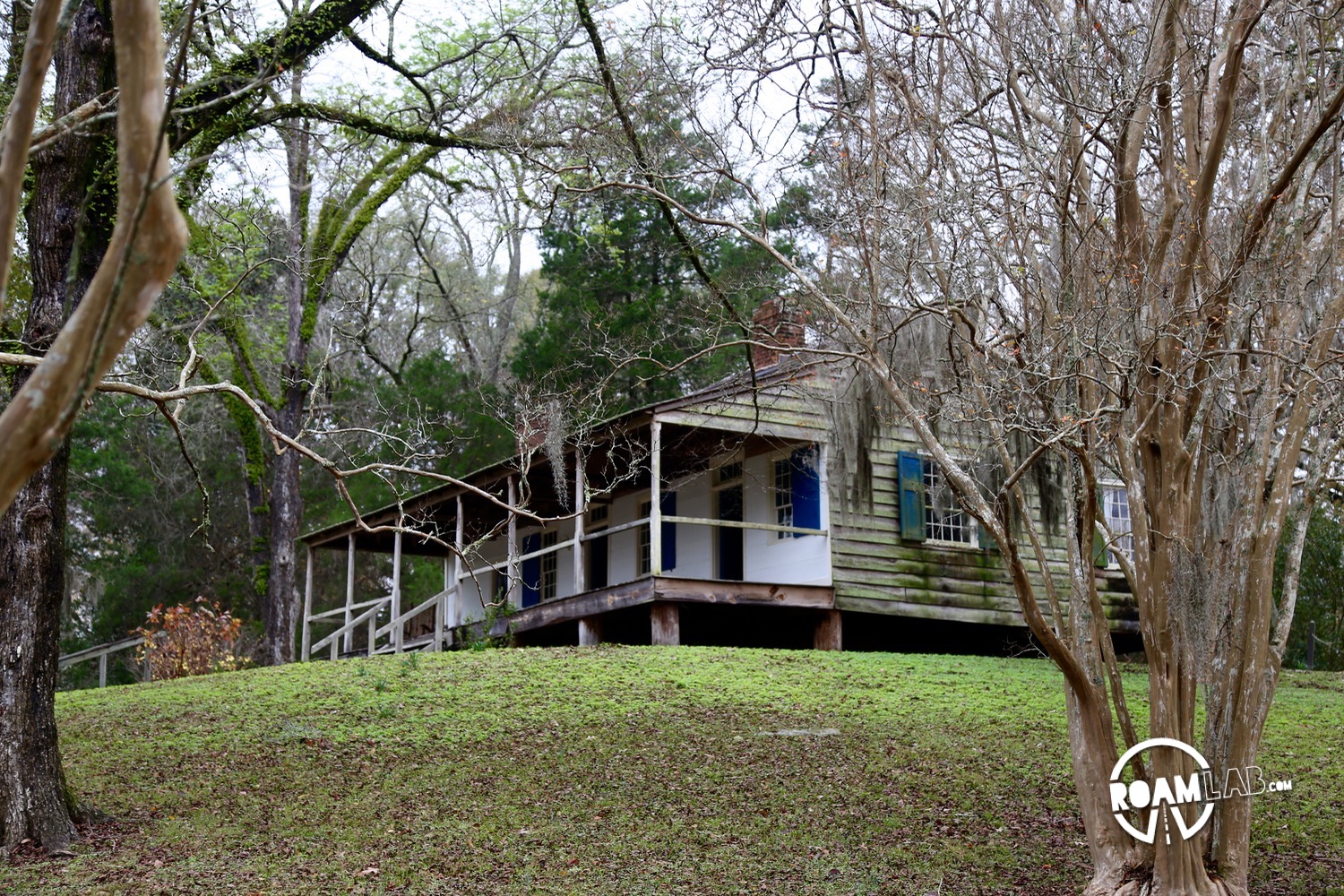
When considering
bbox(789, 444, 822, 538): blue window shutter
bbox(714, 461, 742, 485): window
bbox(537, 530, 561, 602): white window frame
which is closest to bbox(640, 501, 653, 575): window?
bbox(714, 461, 742, 485): window

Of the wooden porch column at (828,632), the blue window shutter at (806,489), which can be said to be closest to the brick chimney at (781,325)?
the blue window shutter at (806,489)

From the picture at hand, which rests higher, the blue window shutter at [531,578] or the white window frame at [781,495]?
the white window frame at [781,495]

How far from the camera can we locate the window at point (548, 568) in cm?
2223

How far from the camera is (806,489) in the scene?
679 inches

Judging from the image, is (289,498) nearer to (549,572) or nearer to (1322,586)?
(549,572)

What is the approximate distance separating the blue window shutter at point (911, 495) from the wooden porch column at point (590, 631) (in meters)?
4.52

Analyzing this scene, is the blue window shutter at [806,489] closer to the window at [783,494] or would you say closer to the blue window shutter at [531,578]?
the window at [783,494]

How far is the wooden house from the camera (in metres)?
16.1

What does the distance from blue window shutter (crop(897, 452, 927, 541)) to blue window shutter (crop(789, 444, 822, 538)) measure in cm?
148

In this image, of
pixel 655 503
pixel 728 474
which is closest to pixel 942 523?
pixel 728 474

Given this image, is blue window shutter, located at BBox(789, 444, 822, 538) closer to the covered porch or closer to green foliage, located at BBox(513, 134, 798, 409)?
the covered porch

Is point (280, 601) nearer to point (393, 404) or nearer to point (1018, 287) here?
point (393, 404)

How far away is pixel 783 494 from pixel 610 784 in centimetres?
854

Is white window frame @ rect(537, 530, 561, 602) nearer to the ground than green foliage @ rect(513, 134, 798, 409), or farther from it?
A: nearer to the ground
